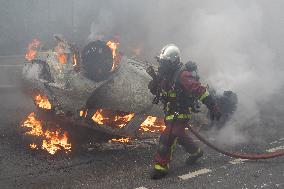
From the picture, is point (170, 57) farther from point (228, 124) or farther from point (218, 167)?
point (228, 124)

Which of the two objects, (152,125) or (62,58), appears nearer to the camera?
(62,58)

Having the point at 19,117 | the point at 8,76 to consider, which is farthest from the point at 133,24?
A: the point at 19,117

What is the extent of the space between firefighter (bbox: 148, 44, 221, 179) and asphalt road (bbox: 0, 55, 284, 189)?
365 mm

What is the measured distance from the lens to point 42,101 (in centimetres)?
745

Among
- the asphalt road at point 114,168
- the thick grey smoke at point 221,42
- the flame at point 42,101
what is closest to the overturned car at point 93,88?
the flame at point 42,101

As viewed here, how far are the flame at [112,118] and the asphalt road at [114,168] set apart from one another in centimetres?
46

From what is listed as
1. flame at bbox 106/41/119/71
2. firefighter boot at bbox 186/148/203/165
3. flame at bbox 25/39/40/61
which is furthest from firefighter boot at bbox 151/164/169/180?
flame at bbox 25/39/40/61

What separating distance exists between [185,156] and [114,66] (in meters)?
1.98

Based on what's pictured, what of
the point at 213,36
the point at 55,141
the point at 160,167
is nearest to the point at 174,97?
the point at 160,167

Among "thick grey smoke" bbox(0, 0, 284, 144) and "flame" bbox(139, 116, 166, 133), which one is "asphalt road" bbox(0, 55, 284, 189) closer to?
"flame" bbox(139, 116, 166, 133)

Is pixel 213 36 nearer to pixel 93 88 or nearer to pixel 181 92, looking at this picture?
pixel 93 88

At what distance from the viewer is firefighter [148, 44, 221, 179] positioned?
615cm

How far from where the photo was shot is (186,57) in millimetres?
13344

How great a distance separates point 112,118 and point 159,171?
163 cm
